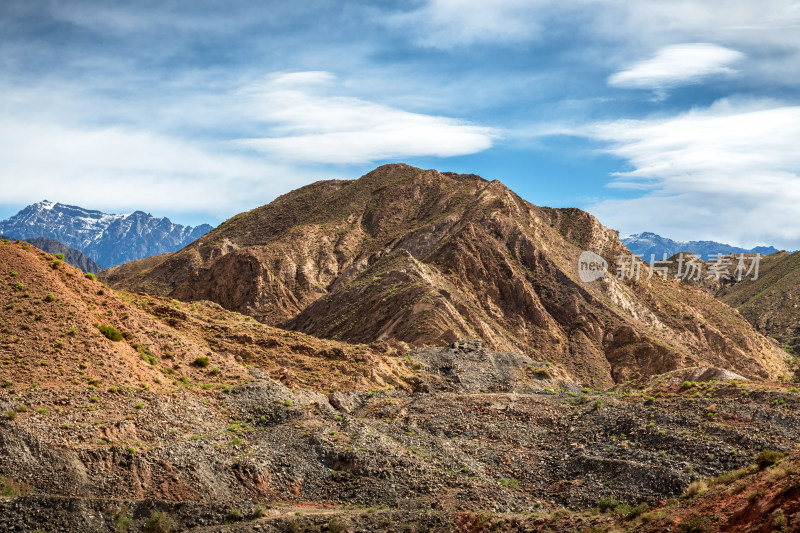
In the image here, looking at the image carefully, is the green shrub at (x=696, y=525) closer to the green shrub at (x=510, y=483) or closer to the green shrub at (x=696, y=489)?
the green shrub at (x=696, y=489)

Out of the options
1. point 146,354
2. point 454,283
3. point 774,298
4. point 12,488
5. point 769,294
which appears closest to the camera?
point 12,488

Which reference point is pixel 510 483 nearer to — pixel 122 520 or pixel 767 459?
pixel 767 459

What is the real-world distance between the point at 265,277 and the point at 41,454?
77392mm

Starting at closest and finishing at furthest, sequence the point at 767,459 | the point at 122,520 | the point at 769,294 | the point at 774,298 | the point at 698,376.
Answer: the point at 122,520
the point at 767,459
the point at 698,376
the point at 774,298
the point at 769,294

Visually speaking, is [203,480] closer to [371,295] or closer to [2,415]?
[2,415]

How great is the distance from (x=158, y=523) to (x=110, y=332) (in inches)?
548

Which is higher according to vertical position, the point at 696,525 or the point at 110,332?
the point at 110,332

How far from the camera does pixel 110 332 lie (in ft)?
121

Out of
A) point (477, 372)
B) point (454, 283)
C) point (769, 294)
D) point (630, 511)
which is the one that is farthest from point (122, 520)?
point (769, 294)

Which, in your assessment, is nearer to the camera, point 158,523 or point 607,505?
point 158,523

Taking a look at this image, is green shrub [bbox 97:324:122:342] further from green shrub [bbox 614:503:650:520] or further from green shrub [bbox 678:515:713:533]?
green shrub [bbox 678:515:713:533]

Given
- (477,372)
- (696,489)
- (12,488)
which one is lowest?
(12,488)

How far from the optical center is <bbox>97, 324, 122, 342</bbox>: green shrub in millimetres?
36656

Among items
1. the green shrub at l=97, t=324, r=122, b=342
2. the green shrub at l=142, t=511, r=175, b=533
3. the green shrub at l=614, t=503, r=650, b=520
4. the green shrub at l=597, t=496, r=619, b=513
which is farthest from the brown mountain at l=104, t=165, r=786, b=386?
the green shrub at l=142, t=511, r=175, b=533
